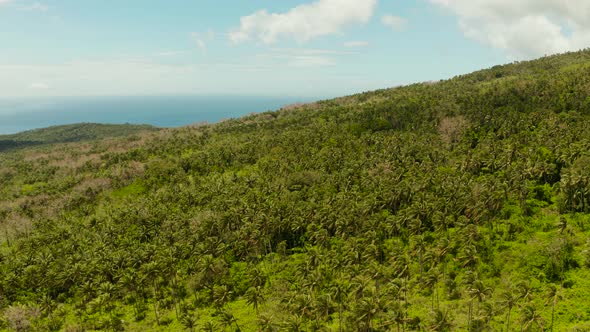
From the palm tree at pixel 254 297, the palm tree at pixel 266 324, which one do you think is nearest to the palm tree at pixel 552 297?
the palm tree at pixel 266 324

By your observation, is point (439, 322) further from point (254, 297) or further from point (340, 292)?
point (254, 297)

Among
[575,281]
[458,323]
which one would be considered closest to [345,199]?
[458,323]

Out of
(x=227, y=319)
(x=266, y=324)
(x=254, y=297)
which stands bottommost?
(x=227, y=319)

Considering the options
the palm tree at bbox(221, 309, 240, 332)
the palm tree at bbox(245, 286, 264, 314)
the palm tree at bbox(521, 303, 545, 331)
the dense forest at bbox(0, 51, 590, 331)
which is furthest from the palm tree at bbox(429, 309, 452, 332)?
the palm tree at bbox(221, 309, 240, 332)

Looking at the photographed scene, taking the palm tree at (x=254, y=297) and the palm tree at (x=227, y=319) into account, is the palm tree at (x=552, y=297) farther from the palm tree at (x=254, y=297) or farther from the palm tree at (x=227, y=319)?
the palm tree at (x=227, y=319)

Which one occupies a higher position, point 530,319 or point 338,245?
point 338,245

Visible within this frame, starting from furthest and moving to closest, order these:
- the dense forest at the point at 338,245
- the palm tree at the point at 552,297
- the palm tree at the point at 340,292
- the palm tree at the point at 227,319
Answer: the dense forest at the point at 338,245 → the palm tree at the point at 340,292 → the palm tree at the point at 227,319 → the palm tree at the point at 552,297

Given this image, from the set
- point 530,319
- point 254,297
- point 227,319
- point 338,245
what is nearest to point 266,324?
point 227,319

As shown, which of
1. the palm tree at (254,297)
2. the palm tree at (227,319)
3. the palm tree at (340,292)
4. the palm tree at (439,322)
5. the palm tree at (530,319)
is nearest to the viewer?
the palm tree at (530,319)
